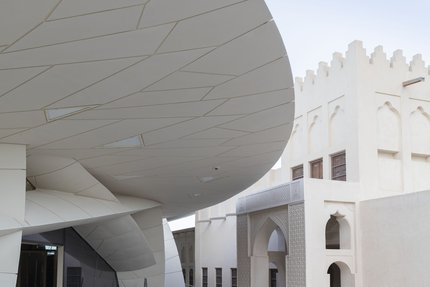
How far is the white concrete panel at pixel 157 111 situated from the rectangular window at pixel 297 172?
617 inches

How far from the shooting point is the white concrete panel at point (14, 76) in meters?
6.19

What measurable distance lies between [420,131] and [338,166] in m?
3.29

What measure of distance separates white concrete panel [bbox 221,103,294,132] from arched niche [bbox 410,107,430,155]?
12.9 m

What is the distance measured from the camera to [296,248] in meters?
17.7

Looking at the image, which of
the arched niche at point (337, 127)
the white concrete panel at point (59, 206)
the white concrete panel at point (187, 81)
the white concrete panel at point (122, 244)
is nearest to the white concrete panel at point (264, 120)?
the white concrete panel at point (187, 81)

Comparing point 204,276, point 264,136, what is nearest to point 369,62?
point 264,136

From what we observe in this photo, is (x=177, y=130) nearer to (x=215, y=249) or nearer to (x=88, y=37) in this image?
(x=88, y=37)

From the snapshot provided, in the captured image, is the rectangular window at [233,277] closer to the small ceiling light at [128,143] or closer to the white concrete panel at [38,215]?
the white concrete panel at [38,215]

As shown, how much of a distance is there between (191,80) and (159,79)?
38 centimetres

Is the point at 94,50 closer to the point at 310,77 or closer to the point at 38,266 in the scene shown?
the point at 38,266

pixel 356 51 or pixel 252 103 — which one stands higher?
pixel 356 51

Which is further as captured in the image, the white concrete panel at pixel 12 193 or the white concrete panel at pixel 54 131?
the white concrete panel at pixel 12 193

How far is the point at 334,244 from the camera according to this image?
21859mm

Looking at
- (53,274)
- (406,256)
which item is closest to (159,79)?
(53,274)
